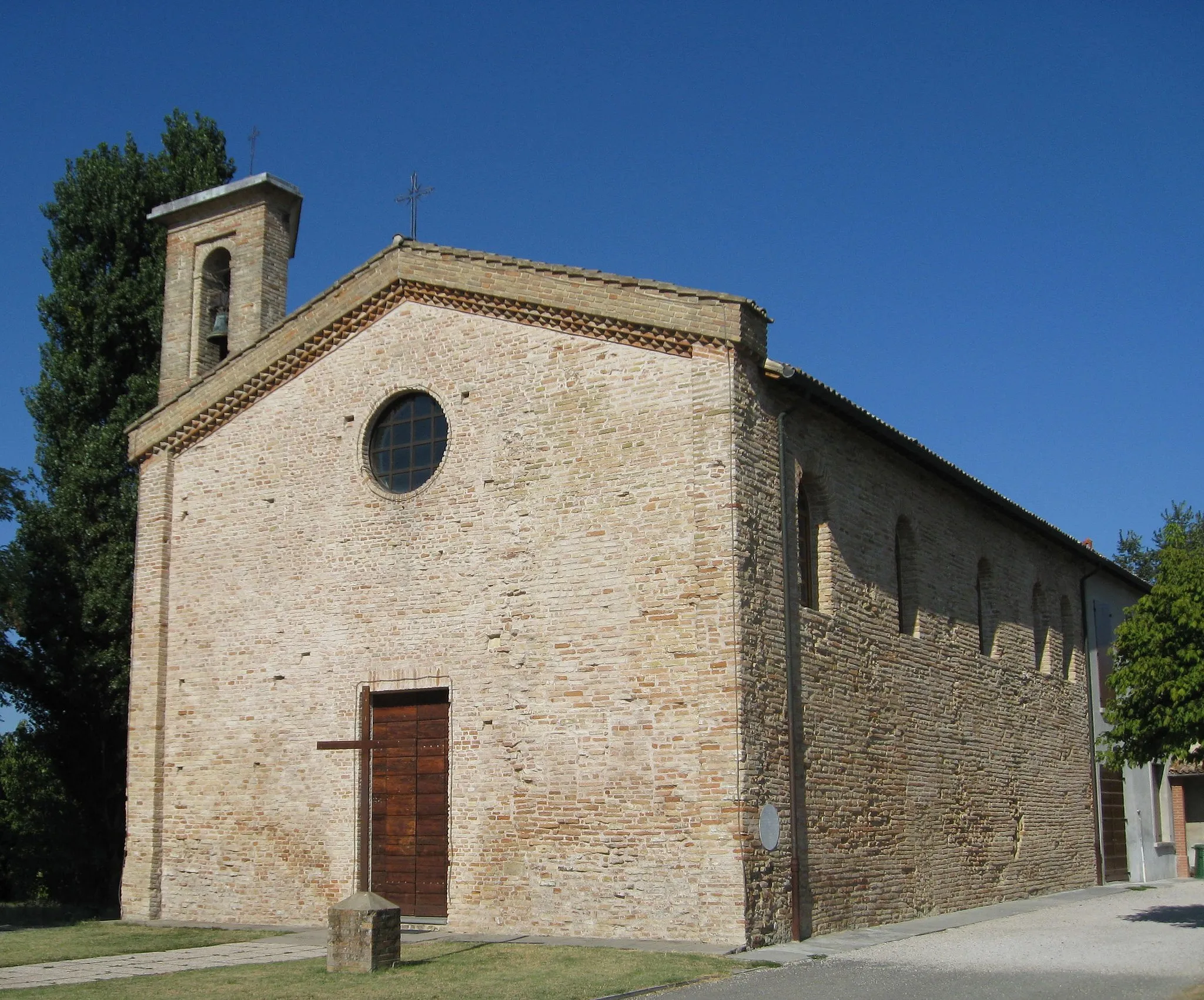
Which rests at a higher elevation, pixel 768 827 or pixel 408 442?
pixel 408 442

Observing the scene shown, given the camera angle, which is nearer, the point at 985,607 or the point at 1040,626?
the point at 985,607

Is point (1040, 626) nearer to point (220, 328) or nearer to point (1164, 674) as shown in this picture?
point (1164, 674)

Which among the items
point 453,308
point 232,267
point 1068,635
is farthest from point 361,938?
point 1068,635

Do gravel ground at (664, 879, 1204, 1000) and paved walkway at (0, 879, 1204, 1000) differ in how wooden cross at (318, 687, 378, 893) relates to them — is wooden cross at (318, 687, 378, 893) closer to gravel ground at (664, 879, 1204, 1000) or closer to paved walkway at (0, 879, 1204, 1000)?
paved walkway at (0, 879, 1204, 1000)

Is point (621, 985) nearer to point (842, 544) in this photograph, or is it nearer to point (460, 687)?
point (460, 687)

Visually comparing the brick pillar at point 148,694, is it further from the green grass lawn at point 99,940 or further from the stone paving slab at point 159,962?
the stone paving slab at point 159,962

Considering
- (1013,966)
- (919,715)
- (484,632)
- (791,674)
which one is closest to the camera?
(1013,966)

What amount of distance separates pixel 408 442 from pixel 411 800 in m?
4.26

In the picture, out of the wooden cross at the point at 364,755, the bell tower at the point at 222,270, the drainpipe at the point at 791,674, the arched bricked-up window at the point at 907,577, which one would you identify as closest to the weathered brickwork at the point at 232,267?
the bell tower at the point at 222,270

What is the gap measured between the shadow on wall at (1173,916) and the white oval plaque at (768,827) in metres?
6.06

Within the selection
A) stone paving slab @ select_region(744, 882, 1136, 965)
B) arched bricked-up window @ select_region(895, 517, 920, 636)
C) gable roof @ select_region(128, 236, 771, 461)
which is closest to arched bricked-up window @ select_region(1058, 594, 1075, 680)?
stone paving slab @ select_region(744, 882, 1136, 965)

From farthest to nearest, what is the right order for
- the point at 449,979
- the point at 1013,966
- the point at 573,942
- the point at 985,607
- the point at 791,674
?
the point at 985,607 → the point at 791,674 → the point at 573,942 → the point at 1013,966 → the point at 449,979

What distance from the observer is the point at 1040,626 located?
2119 cm

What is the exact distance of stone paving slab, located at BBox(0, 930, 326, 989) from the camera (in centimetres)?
1052
